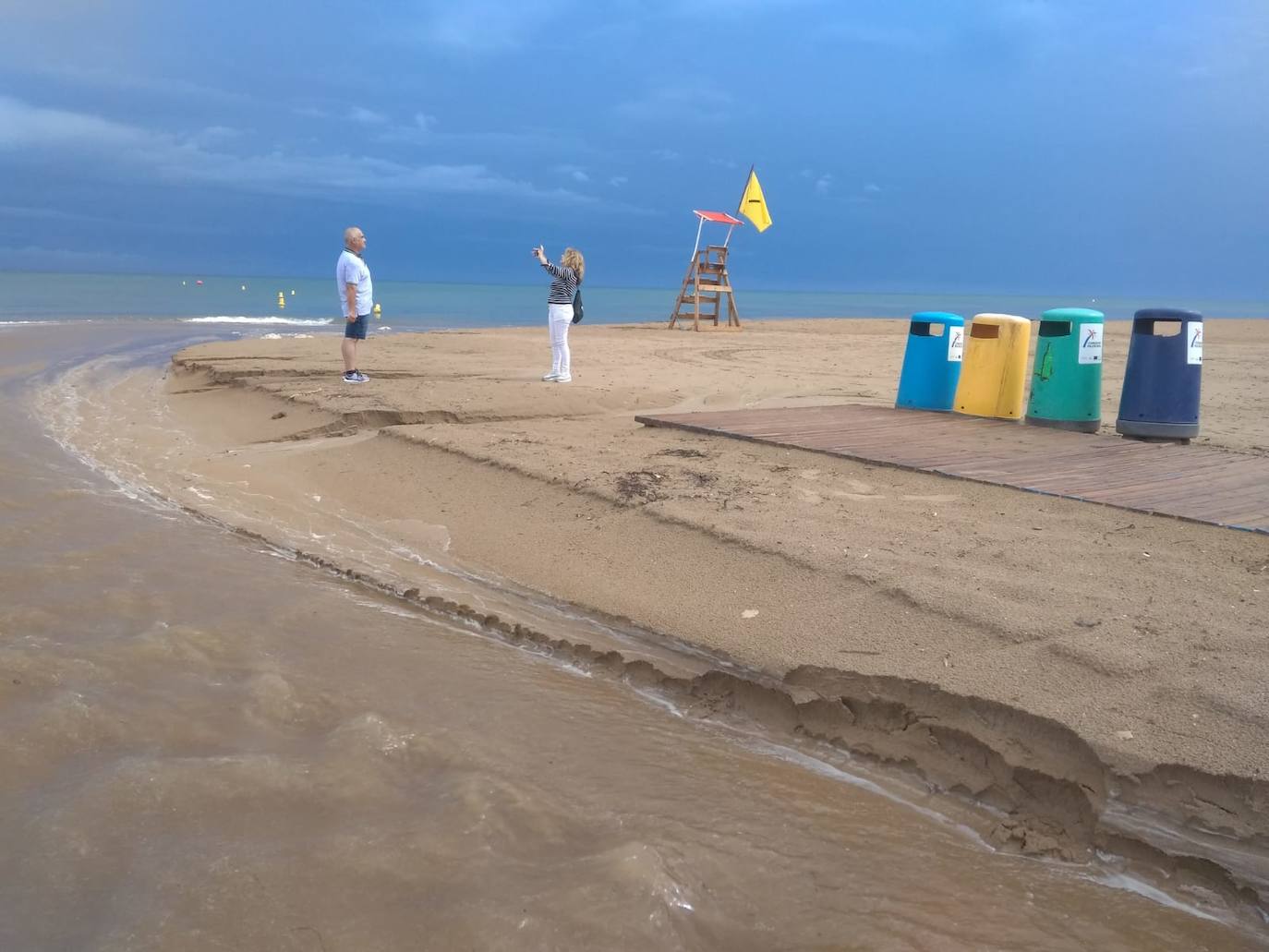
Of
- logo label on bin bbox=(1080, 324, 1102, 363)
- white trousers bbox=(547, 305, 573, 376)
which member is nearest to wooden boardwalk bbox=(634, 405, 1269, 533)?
logo label on bin bbox=(1080, 324, 1102, 363)

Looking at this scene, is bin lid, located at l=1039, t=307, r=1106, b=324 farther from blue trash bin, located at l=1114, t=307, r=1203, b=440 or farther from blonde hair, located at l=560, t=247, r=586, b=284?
blonde hair, located at l=560, t=247, r=586, b=284

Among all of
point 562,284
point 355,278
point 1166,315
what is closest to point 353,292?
point 355,278

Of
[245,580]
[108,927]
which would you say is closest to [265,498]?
[245,580]

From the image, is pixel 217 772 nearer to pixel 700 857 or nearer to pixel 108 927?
pixel 108 927

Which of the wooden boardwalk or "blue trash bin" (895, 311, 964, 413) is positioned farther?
"blue trash bin" (895, 311, 964, 413)

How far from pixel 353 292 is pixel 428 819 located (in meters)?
8.67

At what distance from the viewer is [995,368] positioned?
26.7 ft

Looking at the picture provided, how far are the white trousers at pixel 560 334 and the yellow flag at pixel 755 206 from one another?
44.4ft

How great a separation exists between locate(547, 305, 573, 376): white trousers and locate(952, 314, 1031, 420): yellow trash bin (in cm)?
463

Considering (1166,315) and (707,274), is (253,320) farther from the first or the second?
(1166,315)

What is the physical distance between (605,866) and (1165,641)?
7.49 ft

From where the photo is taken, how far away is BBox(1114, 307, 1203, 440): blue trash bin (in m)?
6.96

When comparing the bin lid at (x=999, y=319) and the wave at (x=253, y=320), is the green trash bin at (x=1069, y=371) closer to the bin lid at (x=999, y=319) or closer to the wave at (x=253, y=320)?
the bin lid at (x=999, y=319)

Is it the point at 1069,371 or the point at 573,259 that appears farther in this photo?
the point at 573,259
